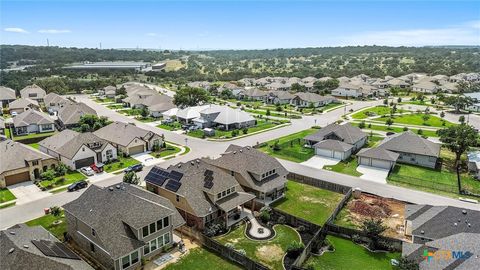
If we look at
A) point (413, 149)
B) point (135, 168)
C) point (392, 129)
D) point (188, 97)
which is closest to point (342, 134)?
point (413, 149)

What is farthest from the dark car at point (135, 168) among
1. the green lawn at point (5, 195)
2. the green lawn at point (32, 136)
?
the green lawn at point (32, 136)

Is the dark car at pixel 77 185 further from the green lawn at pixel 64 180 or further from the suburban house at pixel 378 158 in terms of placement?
the suburban house at pixel 378 158

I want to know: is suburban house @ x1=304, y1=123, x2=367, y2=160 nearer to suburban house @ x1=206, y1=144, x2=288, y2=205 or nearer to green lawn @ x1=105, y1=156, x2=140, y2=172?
suburban house @ x1=206, y1=144, x2=288, y2=205

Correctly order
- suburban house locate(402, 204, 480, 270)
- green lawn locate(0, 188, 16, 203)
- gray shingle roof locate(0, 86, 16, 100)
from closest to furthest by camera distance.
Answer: suburban house locate(402, 204, 480, 270), green lawn locate(0, 188, 16, 203), gray shingle roof locate(0, 86, 16, 100)

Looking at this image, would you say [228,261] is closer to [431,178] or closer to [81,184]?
[81,184]

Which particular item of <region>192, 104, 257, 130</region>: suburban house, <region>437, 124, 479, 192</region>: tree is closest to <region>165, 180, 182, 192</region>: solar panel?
<region>192, 104, 257, 130</region>: suburban house
